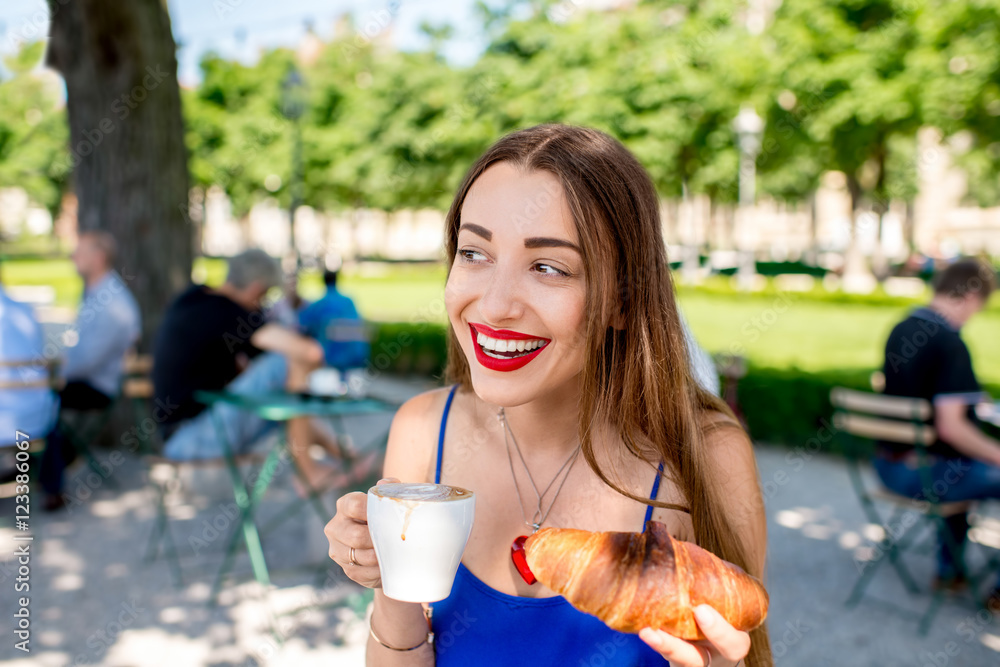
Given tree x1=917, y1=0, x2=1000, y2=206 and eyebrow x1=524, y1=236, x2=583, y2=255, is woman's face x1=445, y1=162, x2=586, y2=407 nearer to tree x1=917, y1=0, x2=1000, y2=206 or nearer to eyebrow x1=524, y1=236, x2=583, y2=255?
eyebrow x1=524, y1=236, x2=583, y2=255

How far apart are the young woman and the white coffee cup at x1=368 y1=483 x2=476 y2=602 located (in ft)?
0.31

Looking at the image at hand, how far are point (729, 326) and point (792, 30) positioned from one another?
9732mm

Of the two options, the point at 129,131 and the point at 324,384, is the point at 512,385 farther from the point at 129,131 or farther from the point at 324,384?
the point at 129,131

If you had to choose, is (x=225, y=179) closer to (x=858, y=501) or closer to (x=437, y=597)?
(x=858, y=501)

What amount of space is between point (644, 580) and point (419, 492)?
363mm

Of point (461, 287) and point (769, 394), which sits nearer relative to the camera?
point (461, 287)

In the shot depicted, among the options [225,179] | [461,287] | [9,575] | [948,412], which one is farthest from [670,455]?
[225,179]

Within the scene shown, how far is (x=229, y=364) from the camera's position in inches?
219

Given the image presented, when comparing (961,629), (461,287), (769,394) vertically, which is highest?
(461,287)

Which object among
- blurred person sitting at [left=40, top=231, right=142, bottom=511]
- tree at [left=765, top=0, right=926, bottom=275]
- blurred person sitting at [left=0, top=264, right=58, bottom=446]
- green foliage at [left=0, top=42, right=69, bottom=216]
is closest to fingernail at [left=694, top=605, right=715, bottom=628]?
blurred person sitting at [left=0, top=264, right=58, bottom=446]

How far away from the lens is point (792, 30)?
2191cm

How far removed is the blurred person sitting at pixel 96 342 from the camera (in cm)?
638

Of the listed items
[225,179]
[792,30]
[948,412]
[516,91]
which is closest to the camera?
[948,412]

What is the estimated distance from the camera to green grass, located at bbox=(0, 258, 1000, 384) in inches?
497
